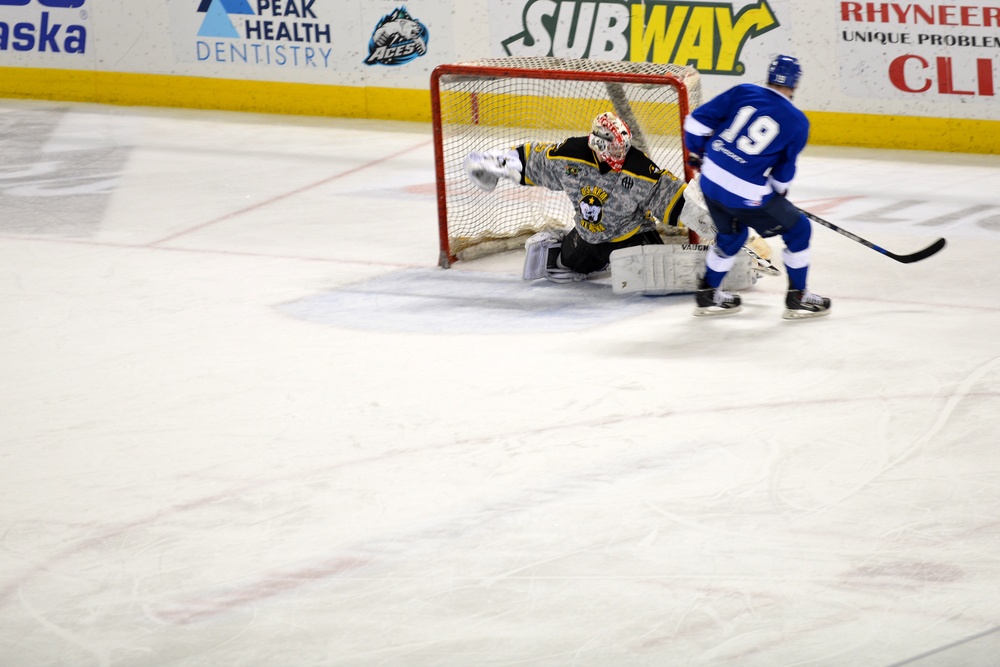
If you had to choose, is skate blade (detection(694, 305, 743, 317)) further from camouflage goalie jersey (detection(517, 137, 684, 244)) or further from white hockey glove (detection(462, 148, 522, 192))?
white hockey glove (detection(462, 148, 522, 192))

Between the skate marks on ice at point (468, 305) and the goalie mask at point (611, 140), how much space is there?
61cm

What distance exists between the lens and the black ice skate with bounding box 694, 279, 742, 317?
5852 millimetres

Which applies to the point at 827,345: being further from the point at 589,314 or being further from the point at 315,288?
the point at 315,288

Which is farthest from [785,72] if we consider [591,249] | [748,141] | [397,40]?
[397,40]

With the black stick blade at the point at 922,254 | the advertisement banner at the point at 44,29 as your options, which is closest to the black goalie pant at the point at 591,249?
the black stick blade at the point at 922,254

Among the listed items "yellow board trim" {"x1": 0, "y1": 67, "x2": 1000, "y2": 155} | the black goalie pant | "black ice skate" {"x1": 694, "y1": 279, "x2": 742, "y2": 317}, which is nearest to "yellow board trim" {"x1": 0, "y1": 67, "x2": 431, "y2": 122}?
"yellow board trim" {"x1": 0, "y1": 67, "x2": 1000, "y2": 155}

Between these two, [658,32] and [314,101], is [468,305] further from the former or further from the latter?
[314,101]

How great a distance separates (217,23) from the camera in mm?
10539

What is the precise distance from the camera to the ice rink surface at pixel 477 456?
3.48 meters

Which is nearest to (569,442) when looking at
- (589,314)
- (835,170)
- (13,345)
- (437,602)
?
(437,602)

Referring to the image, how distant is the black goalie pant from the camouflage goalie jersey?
3cm

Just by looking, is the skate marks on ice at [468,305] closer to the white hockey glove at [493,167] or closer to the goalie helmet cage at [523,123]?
the goalie helmet cage at [523,123]

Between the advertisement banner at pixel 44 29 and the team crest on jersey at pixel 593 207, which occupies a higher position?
the advertisement banner at pixel 44 29

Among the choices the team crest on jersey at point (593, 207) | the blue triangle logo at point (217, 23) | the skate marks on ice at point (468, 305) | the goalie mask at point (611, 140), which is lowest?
the skate marks on ice at point (468, 305)
